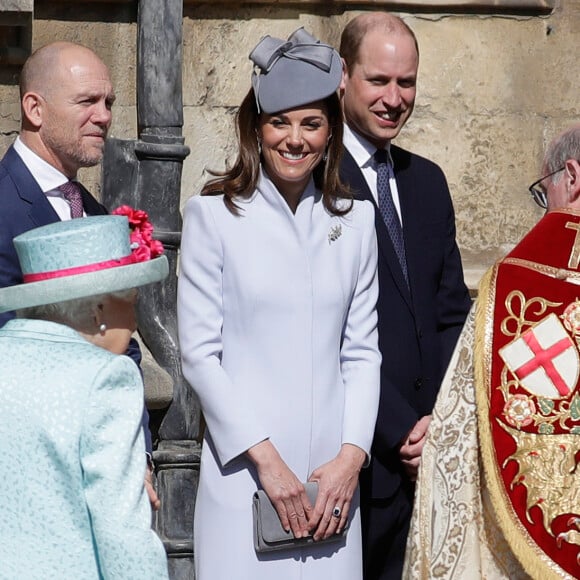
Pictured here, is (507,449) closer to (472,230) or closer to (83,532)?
(83,532)

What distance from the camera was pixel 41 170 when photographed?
466 cm

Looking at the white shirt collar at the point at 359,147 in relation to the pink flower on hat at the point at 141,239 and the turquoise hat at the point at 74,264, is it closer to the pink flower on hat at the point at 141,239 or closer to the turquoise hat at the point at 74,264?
the pink flower on hat at the point at 141,239

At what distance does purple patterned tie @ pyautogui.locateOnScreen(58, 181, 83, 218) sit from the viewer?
4668 mm

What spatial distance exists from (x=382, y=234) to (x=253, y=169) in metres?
0.55

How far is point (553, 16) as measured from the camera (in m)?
6.61

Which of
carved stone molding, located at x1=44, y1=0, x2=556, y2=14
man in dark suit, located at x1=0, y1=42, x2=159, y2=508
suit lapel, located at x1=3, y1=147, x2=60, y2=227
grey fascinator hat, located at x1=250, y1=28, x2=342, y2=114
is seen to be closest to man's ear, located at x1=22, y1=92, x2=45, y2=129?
man in dark suit, located at x1=0, y1=42, x2=159, y2=508

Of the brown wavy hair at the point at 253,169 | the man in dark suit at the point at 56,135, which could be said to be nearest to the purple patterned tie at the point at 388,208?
the brown wavy hair at the point at 253,169

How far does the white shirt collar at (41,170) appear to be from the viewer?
4652 mm

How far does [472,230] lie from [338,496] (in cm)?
219

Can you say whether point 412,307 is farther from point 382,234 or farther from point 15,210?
point 15,210

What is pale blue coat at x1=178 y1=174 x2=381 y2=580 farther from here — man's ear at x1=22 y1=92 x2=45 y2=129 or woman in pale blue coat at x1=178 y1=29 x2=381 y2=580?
man's ear at x1=22 y1=92 x2=45 y2=129

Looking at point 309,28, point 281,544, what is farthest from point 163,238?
point 281,544

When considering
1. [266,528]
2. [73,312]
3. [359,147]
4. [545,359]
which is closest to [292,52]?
[359,147]

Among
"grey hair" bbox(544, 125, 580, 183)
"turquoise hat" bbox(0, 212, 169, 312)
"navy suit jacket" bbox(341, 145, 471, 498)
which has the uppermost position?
"grey hair" bbox(544, 125, 580, 183)
